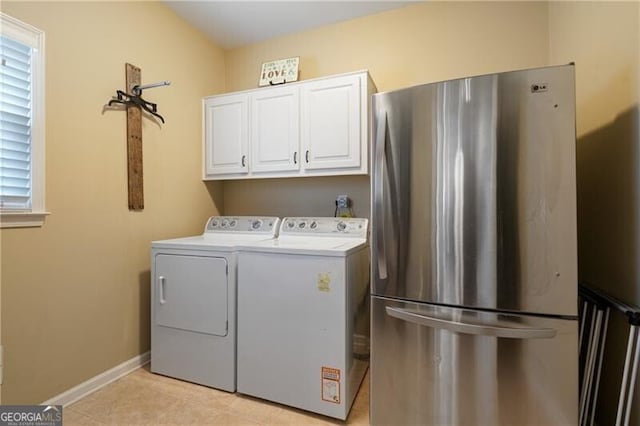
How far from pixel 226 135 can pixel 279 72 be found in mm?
702

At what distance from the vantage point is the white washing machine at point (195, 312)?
187 cm

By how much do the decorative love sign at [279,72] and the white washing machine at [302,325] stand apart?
1501mm

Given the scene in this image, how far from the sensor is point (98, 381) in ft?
6.19

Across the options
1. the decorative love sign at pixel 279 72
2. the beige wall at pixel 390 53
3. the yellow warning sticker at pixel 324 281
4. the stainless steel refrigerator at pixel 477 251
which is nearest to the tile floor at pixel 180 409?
the stainless steel refrigerator at pixel 477 251

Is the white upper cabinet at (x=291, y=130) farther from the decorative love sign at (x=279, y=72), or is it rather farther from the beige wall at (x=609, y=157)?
the beige wall at (x=609, y=157)

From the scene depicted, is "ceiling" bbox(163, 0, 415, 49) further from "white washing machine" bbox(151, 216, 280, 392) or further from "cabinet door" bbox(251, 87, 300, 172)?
"white washing machine" bbox(151, 216, 280, 392)

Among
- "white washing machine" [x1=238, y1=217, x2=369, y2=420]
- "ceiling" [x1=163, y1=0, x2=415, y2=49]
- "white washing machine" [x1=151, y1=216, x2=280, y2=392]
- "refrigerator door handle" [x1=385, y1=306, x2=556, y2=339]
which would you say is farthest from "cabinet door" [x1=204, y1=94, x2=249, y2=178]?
"refrigerator door handle" [x1=385, y1=306, x2=556, y2=339]

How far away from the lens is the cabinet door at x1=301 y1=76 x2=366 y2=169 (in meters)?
2.17

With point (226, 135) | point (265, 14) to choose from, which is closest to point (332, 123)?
point (226, 135)

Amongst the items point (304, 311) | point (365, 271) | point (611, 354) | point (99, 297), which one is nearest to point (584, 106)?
point (611, 354)

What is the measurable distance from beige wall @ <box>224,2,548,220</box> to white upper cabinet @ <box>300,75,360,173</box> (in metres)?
0.34

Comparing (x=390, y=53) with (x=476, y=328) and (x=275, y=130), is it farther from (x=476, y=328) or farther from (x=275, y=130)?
(x=476, y=328)

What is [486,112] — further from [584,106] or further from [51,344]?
[51,344]

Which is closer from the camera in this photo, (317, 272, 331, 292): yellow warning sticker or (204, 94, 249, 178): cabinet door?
(317, 272, 331, 292): yellow warning sticker
